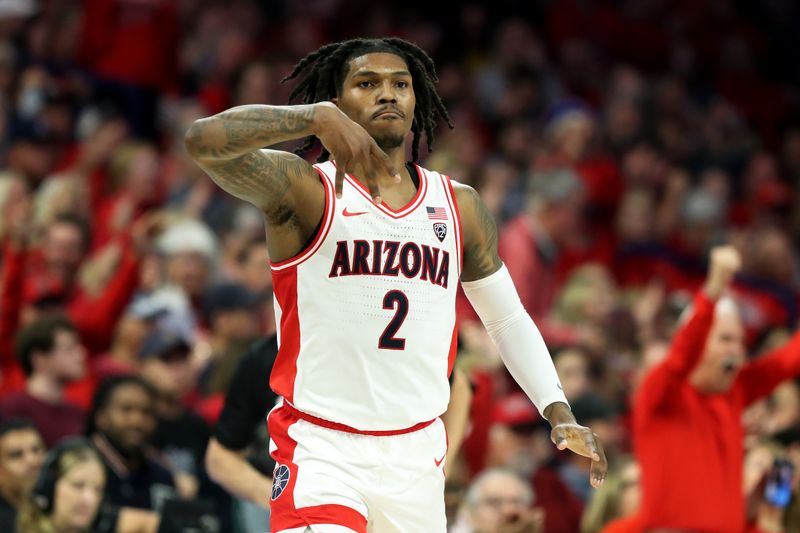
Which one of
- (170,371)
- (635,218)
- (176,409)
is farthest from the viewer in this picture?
(635,218)

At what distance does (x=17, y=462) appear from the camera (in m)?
6.59

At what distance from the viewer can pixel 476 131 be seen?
12156 mm

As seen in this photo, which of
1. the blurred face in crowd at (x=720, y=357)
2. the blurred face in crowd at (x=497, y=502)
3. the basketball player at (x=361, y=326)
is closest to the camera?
the basketball player at (x=361, y=326)

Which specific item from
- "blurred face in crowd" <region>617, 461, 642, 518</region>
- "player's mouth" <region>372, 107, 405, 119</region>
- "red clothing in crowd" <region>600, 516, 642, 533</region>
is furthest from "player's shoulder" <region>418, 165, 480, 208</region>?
"blurred face in crowd" <region>617, 461, 642, 518</region>

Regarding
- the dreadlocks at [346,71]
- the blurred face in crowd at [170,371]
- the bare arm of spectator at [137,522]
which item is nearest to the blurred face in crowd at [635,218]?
the blurred face in crowd at [170,371]

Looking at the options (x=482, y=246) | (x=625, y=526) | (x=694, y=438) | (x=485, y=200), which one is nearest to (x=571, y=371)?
(x=625, y=526)

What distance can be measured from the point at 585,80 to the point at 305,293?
9.58 m

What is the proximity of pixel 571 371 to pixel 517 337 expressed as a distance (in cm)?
382

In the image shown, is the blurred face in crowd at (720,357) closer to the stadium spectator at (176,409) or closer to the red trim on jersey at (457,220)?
the stadium spectator at (176,409)

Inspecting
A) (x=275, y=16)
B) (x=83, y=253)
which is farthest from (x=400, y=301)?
(x=275, y=16)

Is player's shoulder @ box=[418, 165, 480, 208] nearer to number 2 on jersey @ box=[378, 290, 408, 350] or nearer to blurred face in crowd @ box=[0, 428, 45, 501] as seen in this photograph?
number 2 on jersey @ box=[378, 290, 408, 350]

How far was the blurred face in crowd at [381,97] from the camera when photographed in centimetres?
424

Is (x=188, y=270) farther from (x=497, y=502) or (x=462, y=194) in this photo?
(x=462, y=194)

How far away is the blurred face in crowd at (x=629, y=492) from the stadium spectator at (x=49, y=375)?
8.86 feet
